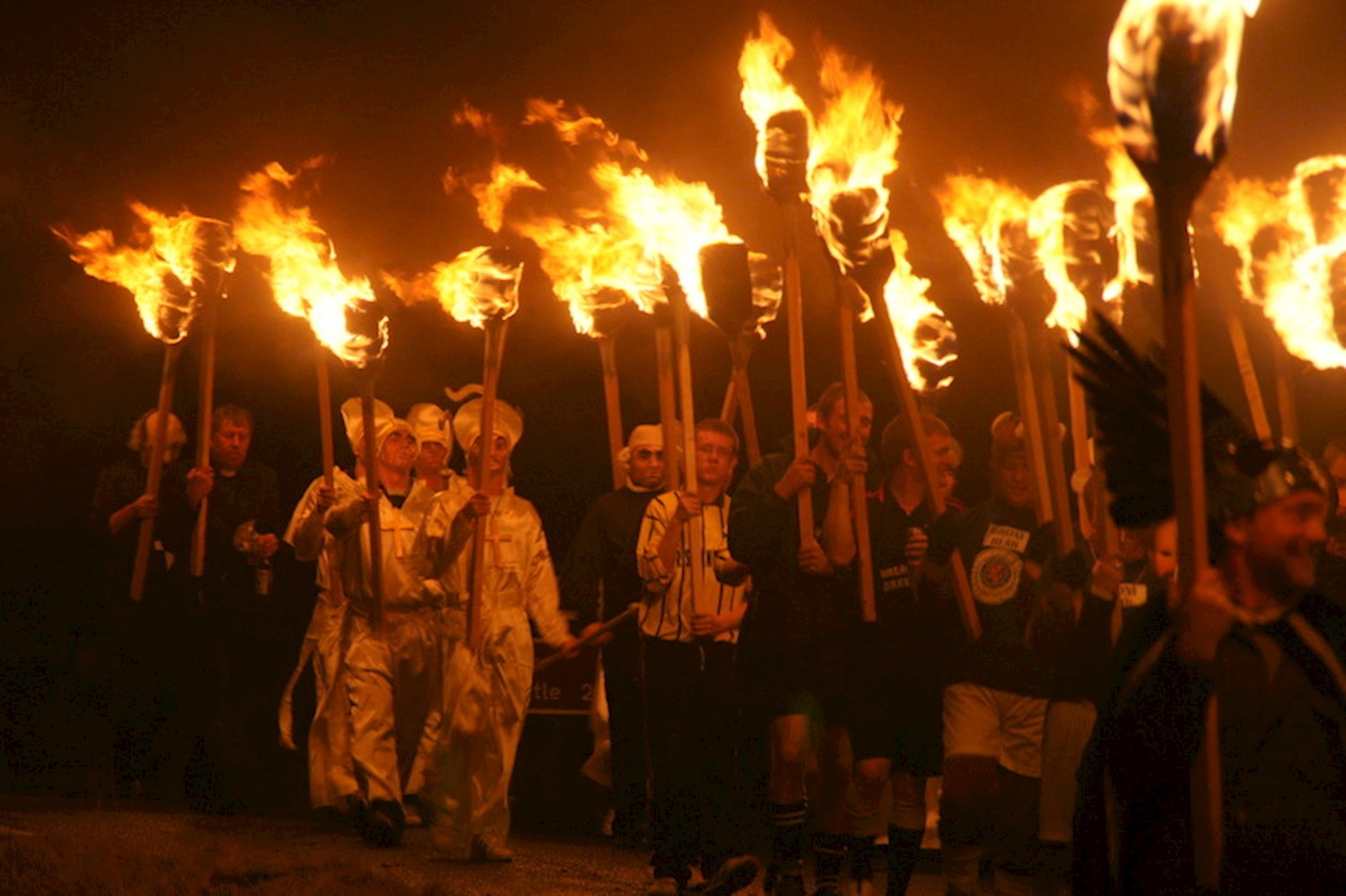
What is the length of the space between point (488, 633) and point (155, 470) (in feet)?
6.93

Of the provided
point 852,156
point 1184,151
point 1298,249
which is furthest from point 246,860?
point 1184,151

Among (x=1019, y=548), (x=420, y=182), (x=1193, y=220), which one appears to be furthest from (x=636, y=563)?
(x=420, y=182)

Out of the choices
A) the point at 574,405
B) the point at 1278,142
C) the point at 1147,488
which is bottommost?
the point at 1147,488

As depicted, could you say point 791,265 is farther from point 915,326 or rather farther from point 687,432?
point 915,326

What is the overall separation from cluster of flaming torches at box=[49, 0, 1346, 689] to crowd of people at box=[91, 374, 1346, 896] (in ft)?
0.61

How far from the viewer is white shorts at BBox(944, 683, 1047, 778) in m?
7.85

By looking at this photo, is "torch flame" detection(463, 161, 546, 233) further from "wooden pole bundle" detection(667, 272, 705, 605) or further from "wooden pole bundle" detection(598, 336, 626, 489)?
"wooden pole bundle" detection(667, 272, 705, 605)

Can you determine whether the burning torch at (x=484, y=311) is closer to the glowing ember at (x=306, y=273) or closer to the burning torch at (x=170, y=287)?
the glowing ember at (x=306, y=273)

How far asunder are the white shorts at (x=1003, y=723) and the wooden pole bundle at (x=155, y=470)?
4.83 meters

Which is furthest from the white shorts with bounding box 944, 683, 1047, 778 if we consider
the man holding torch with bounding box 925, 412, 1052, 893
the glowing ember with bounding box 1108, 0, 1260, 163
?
the glowing ember with bounding box 1108, 0, 1260, 163

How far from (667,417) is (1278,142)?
399 cm

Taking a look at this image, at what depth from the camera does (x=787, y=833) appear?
7852mm

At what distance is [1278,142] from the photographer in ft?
34.2

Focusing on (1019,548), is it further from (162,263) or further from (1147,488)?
(162,263)
